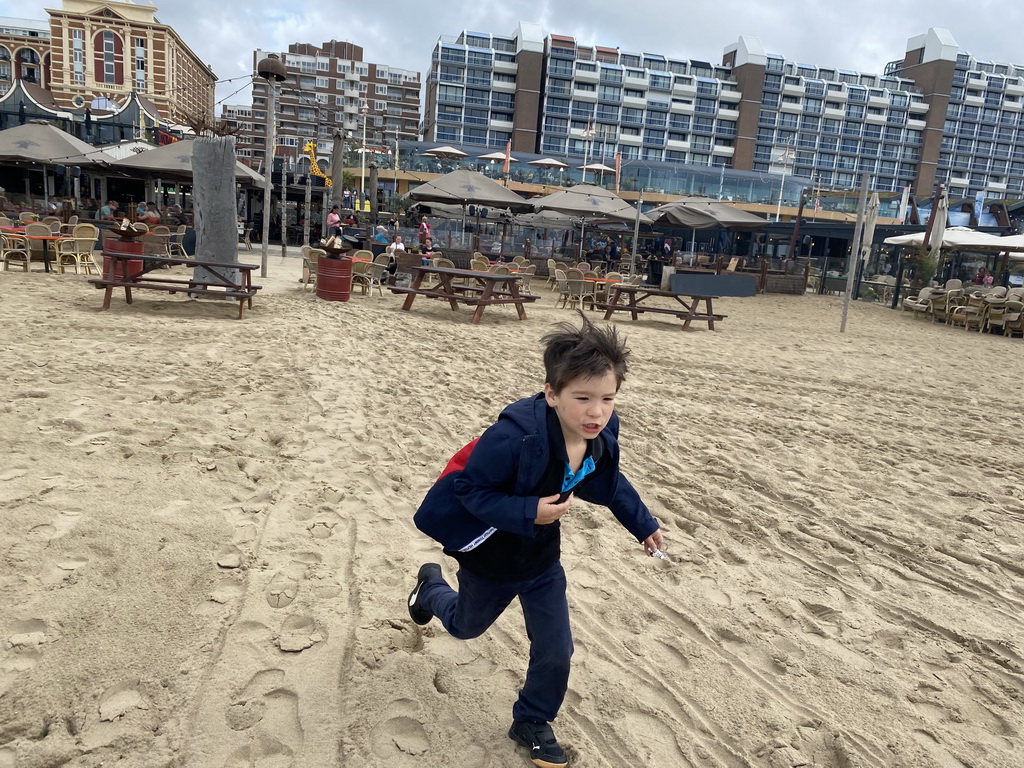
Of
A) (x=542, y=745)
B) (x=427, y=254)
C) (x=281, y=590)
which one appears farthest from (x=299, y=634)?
(x=427, y=254)

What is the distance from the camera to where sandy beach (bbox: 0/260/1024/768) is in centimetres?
205

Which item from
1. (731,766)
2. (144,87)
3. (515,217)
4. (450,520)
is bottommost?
(731,766)

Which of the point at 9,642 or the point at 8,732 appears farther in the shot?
the point at 9,642

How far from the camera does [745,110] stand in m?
87.1

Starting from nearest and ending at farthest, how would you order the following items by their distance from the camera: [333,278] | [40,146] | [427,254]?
[333,278] → [40,146] → [427,254]

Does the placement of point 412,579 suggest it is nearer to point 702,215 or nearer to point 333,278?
point 333,278

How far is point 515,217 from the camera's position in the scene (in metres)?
22.2

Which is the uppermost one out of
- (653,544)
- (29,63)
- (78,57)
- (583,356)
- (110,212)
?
(29,63)

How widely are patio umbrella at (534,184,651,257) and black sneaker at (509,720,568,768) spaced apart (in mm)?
15331

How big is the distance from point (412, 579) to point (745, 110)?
316ft

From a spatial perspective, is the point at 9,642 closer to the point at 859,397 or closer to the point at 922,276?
the point at 859,397

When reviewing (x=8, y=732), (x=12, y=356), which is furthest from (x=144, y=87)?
(x=8, y=732)

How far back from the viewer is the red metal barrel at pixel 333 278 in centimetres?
1069

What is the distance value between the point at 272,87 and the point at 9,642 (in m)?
11.4
